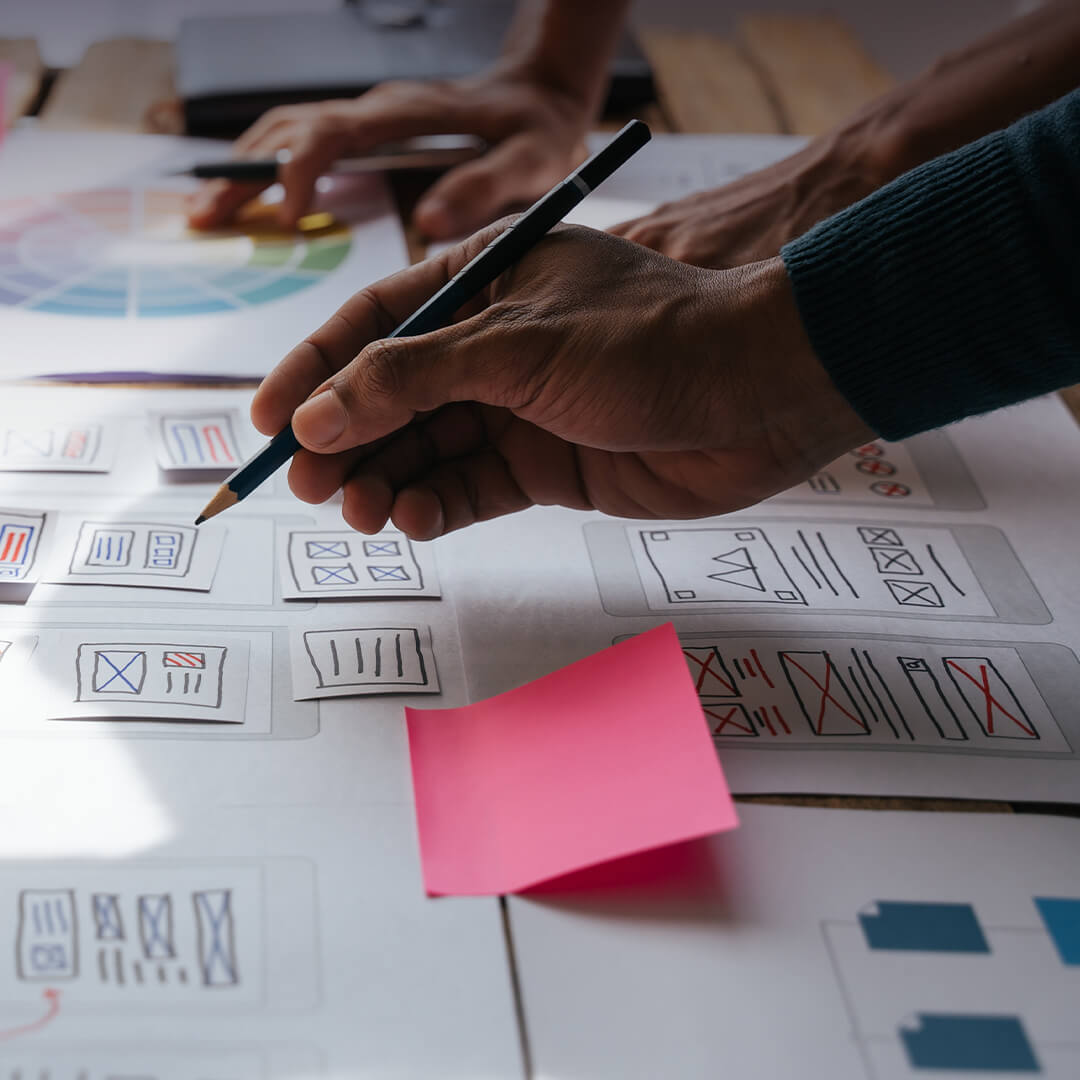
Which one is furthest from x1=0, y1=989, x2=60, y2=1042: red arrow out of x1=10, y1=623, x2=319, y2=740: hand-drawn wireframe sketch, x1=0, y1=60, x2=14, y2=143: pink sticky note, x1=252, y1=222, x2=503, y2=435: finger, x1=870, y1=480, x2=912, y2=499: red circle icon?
x1=0, y1=60, x2=14, y2=143: pink sticky note

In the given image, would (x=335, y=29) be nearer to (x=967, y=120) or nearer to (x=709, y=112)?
(x=709, y=112)

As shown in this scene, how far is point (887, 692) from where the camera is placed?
573 mm

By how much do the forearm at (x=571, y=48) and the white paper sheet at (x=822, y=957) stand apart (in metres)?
0.92

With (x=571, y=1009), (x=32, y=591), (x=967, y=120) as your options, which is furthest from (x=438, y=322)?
(x=967, y=120)

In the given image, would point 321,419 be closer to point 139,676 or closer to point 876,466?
point 139,676

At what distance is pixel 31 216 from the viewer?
98 centimetres

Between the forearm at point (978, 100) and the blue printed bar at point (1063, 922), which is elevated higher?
the forearm at point (978, 100)

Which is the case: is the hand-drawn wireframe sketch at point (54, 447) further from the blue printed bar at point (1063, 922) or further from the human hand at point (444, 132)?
the blue printed bar at point (1063, 922)

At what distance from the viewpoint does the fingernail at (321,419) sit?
568 mm

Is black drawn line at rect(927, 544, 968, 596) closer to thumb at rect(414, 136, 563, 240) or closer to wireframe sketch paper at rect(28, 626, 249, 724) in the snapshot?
wireframe sketch paper at rect(28, 626, 249, 724)

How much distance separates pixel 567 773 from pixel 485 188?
27.7 inches

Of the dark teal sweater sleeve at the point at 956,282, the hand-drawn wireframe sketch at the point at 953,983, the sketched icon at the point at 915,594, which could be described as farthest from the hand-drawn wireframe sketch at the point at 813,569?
the hand-drawn wireframe sketch at the point at 953,983

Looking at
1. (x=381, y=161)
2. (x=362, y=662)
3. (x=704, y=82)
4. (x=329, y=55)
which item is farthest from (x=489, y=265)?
(x=704, y=82)

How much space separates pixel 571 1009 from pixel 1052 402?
663mm
